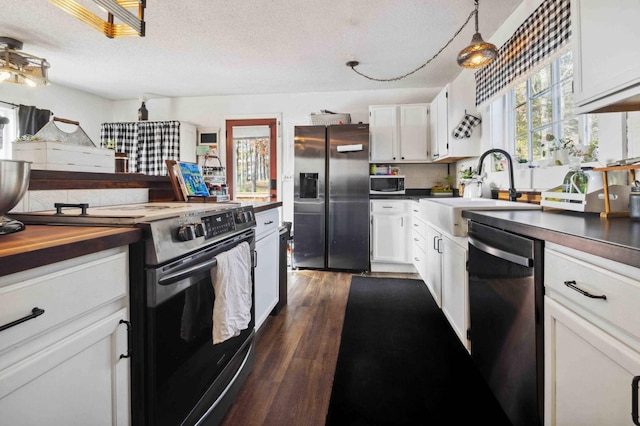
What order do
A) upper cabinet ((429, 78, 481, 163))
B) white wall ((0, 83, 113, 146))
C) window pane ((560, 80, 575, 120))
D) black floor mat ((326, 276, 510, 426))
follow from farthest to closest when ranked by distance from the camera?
white wall ((0, 83, 113, 146))
upper cabinet ((429, 78, 481, 163))
window pane ((560, 80, 575, 120))
black floor mat ((326, 276, 510, 426))

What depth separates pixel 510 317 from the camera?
1.19m

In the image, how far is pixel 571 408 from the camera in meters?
0.87

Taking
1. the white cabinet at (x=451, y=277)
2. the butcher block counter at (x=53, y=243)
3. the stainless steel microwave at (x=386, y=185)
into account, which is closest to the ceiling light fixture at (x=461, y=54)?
the white cabinet at (x=451, y=277)

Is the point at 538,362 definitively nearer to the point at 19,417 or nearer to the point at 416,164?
the point at 19,417

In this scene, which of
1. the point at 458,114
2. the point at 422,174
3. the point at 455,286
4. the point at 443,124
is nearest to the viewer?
the point at 455,286

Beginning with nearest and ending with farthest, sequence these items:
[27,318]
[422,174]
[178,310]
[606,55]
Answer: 1. [27,318]
2. [178,310]
3. [606,55]
4. [422,174]

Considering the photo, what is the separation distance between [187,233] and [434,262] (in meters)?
1.95

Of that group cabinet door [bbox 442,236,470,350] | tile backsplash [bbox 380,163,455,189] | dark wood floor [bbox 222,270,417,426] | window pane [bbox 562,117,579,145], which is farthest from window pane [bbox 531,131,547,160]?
dark wood floor [bbox 222,270,417,426]

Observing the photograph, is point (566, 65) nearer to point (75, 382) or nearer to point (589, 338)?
point (589, 338)

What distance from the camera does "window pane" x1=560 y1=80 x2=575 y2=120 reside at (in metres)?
2.08

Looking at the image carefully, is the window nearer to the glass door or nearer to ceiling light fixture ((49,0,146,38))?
ceiling light fixture ((49,0,146,38))

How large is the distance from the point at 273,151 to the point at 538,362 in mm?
4264

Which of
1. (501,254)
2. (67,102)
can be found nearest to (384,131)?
(501,254)

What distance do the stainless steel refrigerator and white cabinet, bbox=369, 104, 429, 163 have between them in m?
0.35
